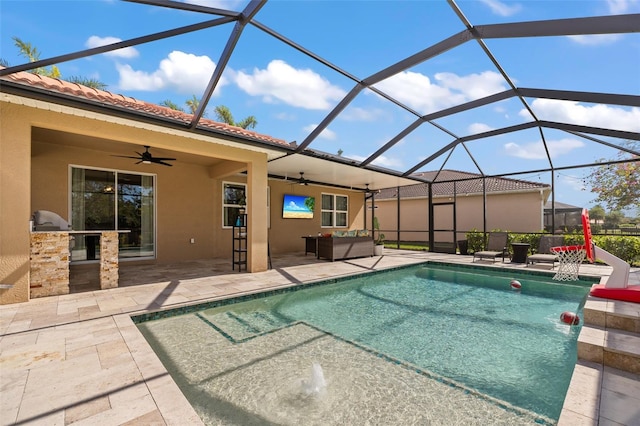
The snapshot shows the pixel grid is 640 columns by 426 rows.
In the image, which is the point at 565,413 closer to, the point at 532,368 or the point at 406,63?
the point at 532,368

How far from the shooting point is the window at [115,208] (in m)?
7.30

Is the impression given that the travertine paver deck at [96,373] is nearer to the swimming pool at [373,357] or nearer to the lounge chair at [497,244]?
the swimming pool at [373,357]

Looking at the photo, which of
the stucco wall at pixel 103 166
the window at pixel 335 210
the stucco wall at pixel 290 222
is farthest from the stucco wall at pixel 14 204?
the window at pixel 335 210

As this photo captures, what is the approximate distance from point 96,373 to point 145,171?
7.08 m

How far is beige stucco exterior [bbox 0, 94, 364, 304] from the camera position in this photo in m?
4.22

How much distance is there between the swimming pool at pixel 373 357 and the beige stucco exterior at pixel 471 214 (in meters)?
8.24

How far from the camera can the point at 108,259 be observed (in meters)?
5.25

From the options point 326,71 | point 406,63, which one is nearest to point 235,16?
point 326,71

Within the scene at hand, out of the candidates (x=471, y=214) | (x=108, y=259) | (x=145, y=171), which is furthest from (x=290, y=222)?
(x=471, y=214)

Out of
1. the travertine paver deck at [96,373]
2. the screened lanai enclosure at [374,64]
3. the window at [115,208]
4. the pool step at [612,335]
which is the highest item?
the screened lanai enclosure at [374,64]

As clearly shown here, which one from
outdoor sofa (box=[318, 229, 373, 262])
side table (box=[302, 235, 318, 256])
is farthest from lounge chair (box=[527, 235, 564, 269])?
side table (box=[302, 235, 318, 256])

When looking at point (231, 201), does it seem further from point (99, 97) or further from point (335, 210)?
point (99, 97)

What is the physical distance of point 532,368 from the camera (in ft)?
10.2

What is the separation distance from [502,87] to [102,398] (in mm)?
7524
